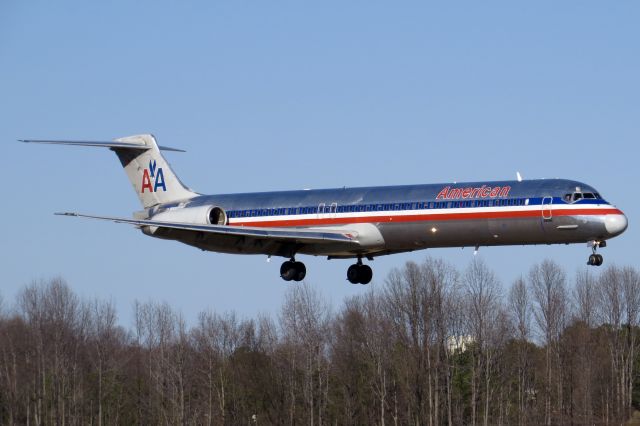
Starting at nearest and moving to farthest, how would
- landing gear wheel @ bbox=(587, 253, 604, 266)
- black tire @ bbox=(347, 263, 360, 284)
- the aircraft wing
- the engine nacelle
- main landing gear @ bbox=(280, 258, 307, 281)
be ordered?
landing gear wheel @ bbox=(587, 253, 604, 266) < the aircraft wing < main landing gear @ bbox=(280, 258, 307, 281) < the engine nacelle < black tire @ bbox=(347, 263, 360, 284)

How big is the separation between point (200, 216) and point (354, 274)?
240 inches

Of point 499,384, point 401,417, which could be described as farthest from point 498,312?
point 401,417

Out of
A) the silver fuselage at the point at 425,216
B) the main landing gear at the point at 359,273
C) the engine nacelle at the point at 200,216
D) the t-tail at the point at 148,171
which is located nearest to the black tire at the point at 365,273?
the main landing gear at the point at 359,273

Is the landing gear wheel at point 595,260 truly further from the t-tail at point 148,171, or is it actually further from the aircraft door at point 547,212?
the t-tail at point 148,171

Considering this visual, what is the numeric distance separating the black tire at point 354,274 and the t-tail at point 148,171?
749 centimetres

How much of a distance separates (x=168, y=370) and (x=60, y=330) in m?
8.31

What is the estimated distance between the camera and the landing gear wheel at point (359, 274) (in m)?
49.6

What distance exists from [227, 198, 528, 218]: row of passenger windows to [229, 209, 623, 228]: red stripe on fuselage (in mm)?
263

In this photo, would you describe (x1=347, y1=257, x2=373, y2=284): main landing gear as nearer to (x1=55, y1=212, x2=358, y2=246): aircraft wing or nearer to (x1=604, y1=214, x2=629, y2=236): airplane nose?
(x1=55, y1=212, x2=358, y2=246): aircraft wing

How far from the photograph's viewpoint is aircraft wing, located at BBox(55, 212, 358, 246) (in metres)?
45.8

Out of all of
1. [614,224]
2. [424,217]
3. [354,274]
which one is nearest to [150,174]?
[354,274]

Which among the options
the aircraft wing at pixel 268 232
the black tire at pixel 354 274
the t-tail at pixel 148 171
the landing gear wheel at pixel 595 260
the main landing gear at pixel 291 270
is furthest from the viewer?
the t-tail at pixel 148 171

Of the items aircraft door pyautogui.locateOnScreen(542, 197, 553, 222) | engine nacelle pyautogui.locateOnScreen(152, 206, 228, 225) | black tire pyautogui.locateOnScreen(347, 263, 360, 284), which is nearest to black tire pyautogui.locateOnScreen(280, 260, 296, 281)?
black tire pyautogui.locateOnScreen(347, 263, 360, 284)

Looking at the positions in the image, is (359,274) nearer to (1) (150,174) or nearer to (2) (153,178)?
(2) (153,178)
